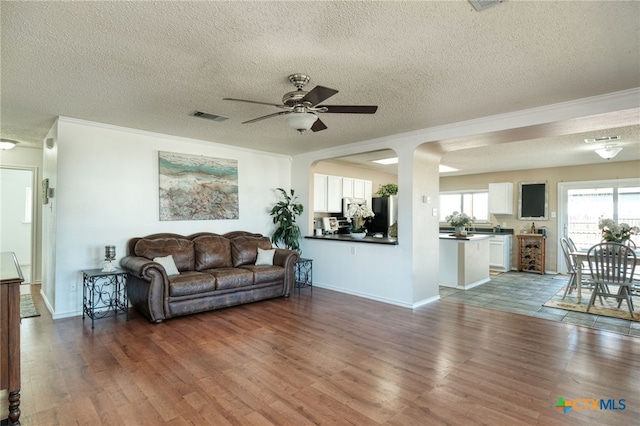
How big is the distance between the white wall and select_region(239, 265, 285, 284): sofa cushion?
1.18 metres

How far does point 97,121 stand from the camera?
14.5 ft

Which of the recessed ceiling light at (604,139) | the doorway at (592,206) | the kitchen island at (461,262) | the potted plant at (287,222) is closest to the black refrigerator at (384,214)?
the kitchen island at (461,262)

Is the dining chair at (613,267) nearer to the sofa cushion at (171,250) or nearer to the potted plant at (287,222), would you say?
the potted plant at (287,222)

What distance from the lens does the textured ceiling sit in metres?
1.99

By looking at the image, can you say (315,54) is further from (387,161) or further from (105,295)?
(387,161)

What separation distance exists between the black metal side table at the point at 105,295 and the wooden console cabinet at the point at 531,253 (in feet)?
26.9

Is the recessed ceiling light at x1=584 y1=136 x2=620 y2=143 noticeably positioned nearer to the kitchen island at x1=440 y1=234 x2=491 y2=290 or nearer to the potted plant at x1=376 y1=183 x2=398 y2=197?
the kitchen island at x1=440 y1=234 x2=491 y2=290

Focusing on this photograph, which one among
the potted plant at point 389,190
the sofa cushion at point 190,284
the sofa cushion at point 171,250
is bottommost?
the sofa cushion at point 190,284

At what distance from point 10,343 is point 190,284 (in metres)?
2.24

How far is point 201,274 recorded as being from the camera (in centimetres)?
456

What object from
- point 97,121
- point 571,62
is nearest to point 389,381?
point 571,62

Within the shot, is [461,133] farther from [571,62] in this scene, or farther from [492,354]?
[492,354]

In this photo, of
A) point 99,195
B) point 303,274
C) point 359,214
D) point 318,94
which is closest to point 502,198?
point 359,214

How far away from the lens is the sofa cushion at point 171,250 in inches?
183
